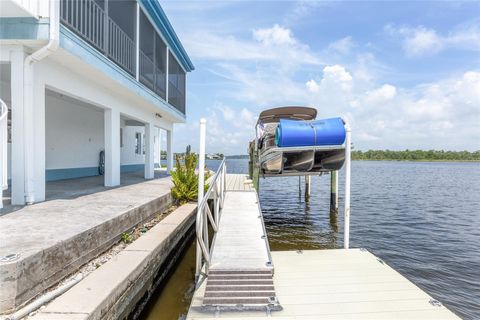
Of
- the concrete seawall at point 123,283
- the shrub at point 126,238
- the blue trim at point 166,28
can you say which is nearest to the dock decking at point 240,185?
the concrete seawall at point 123,283

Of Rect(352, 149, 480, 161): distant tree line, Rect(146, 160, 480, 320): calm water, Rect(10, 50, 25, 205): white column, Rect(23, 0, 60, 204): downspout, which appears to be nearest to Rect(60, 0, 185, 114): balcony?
Rect(23, 0, 60, 204): downspout

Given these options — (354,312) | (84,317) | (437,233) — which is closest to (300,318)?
(354,312)

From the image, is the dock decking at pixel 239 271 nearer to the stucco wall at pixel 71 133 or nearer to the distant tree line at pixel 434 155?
the stucco wall at pixel 71 133

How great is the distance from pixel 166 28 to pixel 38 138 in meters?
7.44

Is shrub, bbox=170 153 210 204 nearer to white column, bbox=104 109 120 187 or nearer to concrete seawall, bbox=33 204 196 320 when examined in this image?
white column, bbox=104 109 120 187

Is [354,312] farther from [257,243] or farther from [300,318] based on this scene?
[257,243]

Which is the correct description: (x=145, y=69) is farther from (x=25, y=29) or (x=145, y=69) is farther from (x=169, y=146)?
(x=25, y=29)

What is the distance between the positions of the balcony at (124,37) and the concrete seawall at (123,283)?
449 cm

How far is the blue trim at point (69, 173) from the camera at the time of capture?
9391 mm

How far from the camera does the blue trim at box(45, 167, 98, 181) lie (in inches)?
370

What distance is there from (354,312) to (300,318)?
0.63 m

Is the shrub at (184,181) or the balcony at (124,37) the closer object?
the balcony at (124,37)

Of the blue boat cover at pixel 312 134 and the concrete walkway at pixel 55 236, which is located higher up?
the blue boat cover at pixel 312 134

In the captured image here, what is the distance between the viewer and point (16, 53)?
16.6 ft
